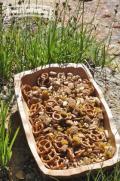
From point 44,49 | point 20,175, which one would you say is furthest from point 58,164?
point 44,49

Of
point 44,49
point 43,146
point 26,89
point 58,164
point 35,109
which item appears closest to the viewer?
point 58,164

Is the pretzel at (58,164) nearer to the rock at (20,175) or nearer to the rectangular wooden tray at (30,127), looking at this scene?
the rectangular wooden tray at (30,127)

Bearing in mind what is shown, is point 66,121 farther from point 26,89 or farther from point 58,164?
point 26,89

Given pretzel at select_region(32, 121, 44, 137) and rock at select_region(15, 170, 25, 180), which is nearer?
rock at select_region(15, 170, 25, 180)

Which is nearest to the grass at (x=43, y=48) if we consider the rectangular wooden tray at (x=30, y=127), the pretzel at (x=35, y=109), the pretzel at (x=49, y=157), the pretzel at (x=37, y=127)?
the rectangular wooden tray at (x=30, y=127)

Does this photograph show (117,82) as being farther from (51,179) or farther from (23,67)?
(51,179)

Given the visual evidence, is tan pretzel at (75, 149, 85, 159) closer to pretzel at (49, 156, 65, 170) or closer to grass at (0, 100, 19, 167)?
pretzel at (49, 156, 65, 170)

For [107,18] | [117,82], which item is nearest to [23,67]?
[117,82]

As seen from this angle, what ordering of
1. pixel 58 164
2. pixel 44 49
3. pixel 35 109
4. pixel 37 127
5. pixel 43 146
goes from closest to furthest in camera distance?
pixel 58 164
pixel 43 146
pixel 37 127
pixel 35 109
pixel 44 49

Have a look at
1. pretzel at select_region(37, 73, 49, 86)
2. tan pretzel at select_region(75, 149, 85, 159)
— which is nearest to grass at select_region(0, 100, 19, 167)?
tan pretzel at select_region(75, 149, 85, 159)
